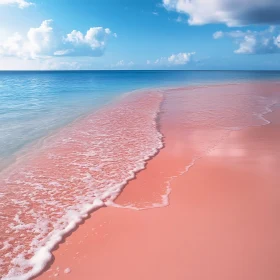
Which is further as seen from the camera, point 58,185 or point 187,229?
point 58,185

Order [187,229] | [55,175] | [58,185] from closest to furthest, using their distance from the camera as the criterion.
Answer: [187,229]
[58,185]
[55,175]

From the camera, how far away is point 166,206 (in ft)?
14.9

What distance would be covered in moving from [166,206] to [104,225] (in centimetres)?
110

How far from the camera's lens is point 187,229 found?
3.85 metres

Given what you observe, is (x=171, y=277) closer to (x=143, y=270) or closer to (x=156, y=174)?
(x=143, y=270)

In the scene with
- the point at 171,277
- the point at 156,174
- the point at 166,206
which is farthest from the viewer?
the point at 156,174

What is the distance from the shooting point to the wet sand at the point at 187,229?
3125 mm

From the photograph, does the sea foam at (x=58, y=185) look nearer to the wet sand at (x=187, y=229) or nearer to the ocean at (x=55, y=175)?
the ocean at (x=55, y=175)

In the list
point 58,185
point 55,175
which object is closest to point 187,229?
point 58,185

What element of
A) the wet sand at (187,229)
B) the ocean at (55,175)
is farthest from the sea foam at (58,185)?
the wet sand at (187,229)

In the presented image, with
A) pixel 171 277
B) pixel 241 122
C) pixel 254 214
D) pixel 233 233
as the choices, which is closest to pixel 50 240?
pixel 171 277

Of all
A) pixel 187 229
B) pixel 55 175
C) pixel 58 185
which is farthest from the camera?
pixel 55 175

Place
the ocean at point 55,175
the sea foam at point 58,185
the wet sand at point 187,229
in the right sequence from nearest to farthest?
the wet sand at point 187,229 < the sea foam at point 58,185 < the ocean at point 55,175

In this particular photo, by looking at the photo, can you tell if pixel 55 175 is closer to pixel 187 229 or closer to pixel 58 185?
pixel 58 185
